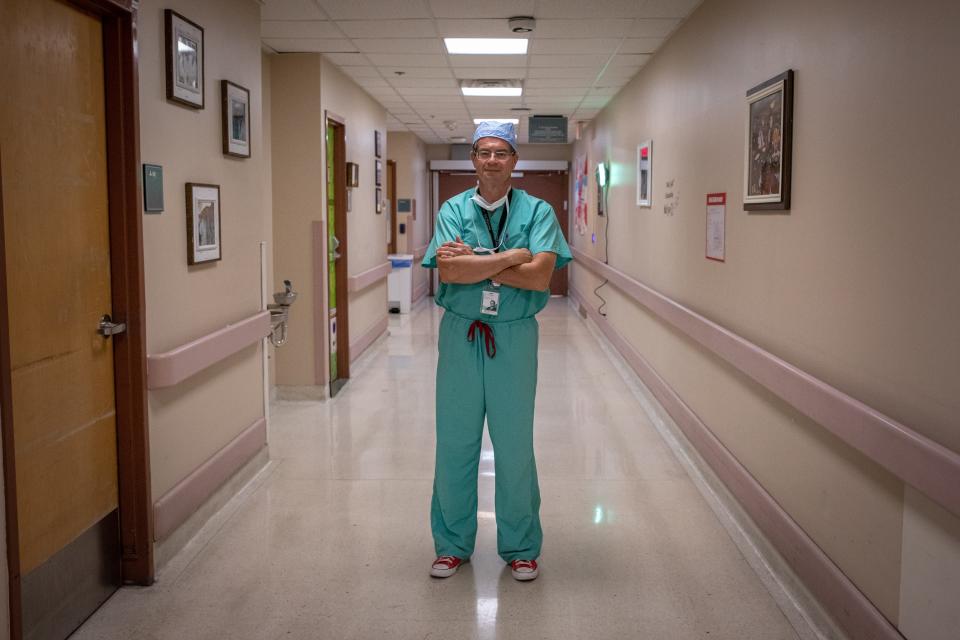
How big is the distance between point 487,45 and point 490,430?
352 cm

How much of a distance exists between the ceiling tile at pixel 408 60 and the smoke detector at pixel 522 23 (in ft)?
3.51

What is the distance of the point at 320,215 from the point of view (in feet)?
19.5

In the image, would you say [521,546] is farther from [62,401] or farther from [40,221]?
[40,221]

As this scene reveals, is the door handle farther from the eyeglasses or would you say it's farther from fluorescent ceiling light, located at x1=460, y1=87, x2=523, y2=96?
fluorescent ceiling light, located at x1=460, y1=87, x2=523, y2=96

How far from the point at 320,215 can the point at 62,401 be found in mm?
3565

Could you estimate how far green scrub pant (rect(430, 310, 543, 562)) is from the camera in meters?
2.93

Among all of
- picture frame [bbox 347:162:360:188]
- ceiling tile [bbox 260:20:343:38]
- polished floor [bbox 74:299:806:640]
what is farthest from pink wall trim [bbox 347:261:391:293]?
ceiling tile [bbox 260:20:343:38]

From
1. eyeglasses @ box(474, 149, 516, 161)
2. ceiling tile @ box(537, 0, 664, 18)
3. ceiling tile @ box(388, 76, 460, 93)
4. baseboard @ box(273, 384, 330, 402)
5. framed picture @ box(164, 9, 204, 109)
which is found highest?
ceiling tile @ box(388, 76, 460, 93)

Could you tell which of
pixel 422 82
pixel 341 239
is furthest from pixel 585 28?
pixel 341 239

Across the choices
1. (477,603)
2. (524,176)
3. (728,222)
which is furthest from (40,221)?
(524,176)

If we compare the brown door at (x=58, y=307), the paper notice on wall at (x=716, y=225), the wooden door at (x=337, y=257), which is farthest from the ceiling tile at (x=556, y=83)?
the brown door at (x=58, y=307)

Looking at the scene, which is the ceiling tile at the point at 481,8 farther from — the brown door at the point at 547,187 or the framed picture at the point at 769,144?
the brown door at the point at 547,187

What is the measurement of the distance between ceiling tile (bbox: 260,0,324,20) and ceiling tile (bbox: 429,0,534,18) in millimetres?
651

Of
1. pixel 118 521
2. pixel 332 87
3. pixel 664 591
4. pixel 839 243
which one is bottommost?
pixel 664 591
